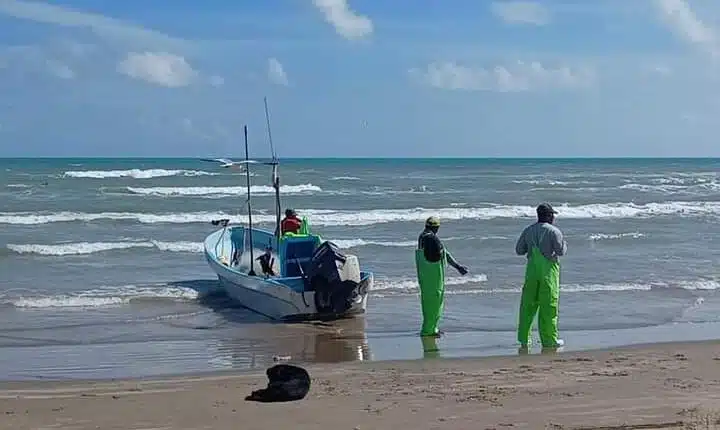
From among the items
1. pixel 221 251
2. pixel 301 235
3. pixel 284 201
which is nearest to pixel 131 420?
pixel 301 235

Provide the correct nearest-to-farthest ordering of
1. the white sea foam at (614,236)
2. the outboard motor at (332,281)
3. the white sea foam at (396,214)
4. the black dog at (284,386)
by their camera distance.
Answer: the black dog at (284,386), the outboard motor at (332,281), the white sea foam at (614,236), the white sea foam at (396,214)

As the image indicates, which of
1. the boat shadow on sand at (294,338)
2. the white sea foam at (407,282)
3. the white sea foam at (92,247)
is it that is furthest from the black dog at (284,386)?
Answer: the white sea foam at (92,247)

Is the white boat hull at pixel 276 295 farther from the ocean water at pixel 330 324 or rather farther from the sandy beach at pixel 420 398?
the sandy beach at pixel 420 398

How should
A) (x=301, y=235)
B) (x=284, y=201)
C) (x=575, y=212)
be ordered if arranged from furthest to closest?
(x=284, y=201) < (x=575, y=212) < (x=301, y=235)

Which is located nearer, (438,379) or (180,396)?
(180,396)

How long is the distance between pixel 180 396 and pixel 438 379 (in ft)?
6.48

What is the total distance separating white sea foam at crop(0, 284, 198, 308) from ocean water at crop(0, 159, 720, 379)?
4 cm

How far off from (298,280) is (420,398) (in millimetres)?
5137

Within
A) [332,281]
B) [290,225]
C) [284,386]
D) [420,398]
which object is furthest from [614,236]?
[284,386]

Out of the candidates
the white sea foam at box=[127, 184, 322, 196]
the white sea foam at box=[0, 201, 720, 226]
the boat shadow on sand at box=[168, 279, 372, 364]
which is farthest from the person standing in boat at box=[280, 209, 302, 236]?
the white sea foam at box=[127, 184, 322, 196]

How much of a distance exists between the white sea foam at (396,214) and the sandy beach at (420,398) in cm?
1956

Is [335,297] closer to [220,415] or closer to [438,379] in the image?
[438,379]

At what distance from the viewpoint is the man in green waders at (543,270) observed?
9.16 meters

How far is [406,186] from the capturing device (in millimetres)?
49719
